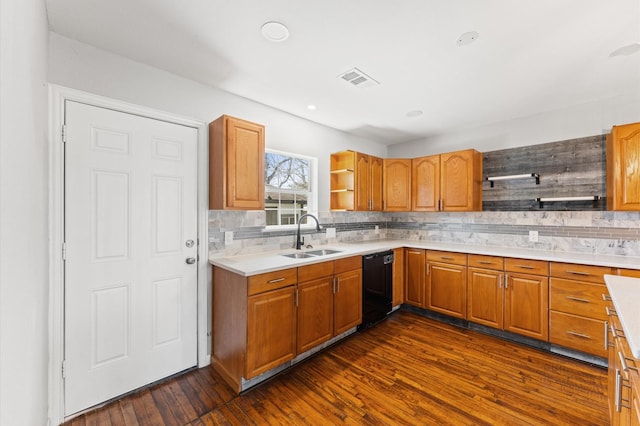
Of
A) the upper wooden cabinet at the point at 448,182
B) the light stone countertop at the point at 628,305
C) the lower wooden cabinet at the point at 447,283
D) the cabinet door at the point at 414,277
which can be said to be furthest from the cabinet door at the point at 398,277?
the light stone countertop at the point at 628,305

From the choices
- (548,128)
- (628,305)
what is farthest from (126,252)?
(548,128)

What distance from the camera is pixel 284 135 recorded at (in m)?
3.17

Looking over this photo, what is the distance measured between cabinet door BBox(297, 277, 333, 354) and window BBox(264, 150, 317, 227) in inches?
36.8

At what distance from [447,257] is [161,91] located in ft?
11.5

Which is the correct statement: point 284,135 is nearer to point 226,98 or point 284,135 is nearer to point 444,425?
point 226,98

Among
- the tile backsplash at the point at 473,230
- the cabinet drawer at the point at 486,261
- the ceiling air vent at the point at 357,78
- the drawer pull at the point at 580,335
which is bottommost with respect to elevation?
the drawer pull at the point at 580,335

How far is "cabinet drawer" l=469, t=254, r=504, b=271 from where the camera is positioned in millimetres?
2984

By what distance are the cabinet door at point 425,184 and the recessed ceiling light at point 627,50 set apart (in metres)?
1.90

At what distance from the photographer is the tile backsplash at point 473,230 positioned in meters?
2.70

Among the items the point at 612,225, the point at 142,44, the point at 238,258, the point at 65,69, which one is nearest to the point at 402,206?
the point at 612,225

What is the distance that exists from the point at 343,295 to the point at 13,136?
2597 millimetres

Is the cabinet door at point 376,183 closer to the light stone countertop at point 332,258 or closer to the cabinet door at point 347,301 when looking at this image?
the light stone countertop at point 332,258

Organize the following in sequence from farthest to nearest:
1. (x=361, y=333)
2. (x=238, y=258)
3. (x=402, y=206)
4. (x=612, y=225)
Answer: (x=402, y=206), (x=361, y=333), (x=612, y=225), (x=238, y=258)

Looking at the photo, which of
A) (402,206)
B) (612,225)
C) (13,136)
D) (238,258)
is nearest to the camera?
(13,136)
